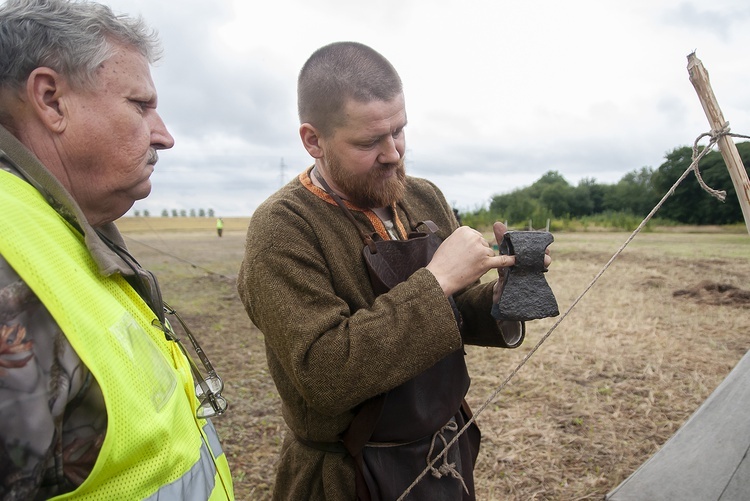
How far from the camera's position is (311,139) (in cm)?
180

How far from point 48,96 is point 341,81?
0.87 m

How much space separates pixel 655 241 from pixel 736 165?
11.4 m

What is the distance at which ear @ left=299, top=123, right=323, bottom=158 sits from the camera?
178 centimetres

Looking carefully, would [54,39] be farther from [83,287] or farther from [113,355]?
[113,355]

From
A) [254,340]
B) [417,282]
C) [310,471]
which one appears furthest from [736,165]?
[254,340]

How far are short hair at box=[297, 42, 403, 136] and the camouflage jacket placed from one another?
1.11m

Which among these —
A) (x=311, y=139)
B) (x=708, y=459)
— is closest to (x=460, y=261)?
(x=311, y=139)

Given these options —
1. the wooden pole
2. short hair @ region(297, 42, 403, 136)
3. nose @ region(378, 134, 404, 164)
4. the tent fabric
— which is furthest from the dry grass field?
short hair @ region(297, 42, 403, 136)

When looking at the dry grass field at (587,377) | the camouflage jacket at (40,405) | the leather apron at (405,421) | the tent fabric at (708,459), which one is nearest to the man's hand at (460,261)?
the leather apron at (405,421)

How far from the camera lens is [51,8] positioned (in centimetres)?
110

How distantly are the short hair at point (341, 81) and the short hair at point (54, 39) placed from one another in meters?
0.69

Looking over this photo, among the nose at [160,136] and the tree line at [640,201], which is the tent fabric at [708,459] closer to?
the tree line at [640,201]

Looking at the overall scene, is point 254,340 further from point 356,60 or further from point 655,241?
point 655,241

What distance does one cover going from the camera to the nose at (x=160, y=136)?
133cm
